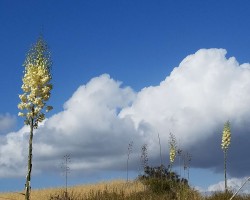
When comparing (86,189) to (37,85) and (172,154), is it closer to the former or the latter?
(172,154)

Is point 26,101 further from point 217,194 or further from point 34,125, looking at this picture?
point 217,194

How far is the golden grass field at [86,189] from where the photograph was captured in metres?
30.5

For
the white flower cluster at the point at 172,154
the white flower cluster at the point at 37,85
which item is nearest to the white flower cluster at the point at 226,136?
the white flower cluster at the point at 172,154

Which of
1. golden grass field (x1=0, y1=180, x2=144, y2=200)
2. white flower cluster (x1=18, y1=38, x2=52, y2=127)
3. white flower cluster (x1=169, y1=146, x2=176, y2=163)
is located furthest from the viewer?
white flower cluster (x1=169, y1=146, x2=176, y2=163)

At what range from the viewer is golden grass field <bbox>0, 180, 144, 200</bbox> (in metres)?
30.5

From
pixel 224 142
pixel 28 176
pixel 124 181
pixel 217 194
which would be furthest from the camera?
pixel 124 181

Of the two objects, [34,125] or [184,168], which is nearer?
[34,125]

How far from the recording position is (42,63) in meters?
14.6

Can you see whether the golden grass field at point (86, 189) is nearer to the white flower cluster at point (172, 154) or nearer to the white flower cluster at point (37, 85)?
the white flower cluster at point (172, 154)

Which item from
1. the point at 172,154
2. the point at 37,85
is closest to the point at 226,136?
the point at 172,154

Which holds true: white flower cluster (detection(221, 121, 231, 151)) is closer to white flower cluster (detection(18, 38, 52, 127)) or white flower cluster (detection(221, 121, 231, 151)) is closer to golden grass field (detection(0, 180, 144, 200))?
golden grass field (detection(0, 180, 144, 200))

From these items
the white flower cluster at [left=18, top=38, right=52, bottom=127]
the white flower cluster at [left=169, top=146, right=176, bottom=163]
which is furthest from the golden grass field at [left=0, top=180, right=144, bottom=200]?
the white flower cluster at [left=18, top=38, right=52, bottom=127]

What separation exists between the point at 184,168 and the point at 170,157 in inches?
234

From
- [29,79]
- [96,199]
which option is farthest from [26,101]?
[96,199]
